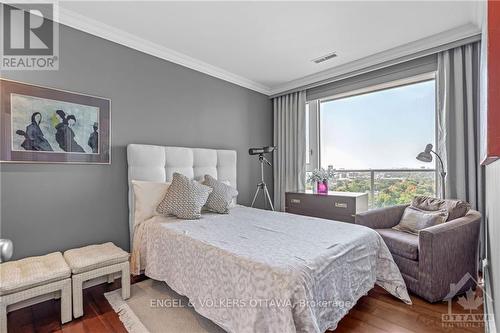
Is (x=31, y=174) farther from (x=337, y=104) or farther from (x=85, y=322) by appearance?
(x=337, y=104)

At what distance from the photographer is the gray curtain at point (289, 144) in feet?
13.3

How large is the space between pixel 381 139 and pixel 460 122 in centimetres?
96

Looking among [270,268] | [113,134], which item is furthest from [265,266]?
[113,134]

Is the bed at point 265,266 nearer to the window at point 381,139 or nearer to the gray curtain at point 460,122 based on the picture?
the gray curtain at point 460,122

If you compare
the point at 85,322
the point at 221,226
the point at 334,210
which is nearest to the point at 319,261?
the point at 221,226

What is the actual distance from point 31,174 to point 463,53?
4.40m

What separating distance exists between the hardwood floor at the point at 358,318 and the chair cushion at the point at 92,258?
1.22 ft

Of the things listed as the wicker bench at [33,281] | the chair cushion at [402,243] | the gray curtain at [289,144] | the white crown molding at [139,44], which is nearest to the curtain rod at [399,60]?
the gray curtain at [289,144]

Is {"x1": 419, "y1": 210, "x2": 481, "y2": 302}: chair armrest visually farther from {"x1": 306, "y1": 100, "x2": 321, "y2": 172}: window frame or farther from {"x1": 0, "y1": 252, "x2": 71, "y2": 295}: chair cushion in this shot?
{"x1": 0, "y1": 252, "x2": 71, "y2": 295}: chair cushion

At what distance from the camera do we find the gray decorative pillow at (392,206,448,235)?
2.29 metres

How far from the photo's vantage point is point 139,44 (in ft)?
8.86

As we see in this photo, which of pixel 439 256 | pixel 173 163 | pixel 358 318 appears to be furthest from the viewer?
pixel 173 163

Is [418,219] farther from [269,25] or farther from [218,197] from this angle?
[269,25]

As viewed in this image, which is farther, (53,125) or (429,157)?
(429,157)
